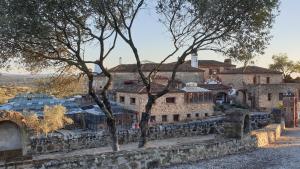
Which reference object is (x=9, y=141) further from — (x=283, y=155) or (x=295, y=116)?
(x=295, y=116)

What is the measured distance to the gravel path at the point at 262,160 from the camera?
14.3m

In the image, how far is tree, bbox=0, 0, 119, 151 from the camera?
14.7 metres

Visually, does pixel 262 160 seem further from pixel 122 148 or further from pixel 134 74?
pixel 134 74

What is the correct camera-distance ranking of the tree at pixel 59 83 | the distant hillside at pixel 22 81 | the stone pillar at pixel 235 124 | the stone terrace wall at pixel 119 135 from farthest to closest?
the stone terrace wall at pixel 119 135
the distant hillside at pixel 22 81
the tree at pixel 59 83
the stone pillar at pixel 235 124

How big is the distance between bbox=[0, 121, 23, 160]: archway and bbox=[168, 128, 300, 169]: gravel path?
5.37m

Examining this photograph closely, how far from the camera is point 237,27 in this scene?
17.7m

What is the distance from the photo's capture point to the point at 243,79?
5422 cm

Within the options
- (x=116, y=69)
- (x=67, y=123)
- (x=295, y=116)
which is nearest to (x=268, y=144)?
A: (x=295, y=116)

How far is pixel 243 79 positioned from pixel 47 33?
1663 inches

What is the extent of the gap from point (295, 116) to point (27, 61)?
1935cm

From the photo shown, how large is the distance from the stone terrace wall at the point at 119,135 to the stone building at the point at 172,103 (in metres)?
8.40

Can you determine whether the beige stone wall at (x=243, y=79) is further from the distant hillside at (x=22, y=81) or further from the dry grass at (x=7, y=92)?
the dry grass at (x=7, y=92)

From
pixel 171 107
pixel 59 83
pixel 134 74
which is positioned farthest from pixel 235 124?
pixel 134 74

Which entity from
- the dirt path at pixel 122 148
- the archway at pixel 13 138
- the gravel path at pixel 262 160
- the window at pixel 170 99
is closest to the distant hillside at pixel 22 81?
the dirt path at pixel 122 148
